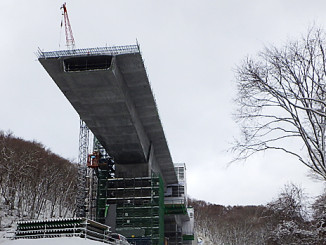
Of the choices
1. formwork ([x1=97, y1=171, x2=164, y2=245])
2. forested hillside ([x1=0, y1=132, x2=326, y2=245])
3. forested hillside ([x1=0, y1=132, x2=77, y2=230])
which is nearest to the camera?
forested hillside ([x1=0, y1=132, x2=326, y2=245])

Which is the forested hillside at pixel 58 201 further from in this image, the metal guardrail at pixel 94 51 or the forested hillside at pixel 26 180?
the metal guardrail at pixel 94 51

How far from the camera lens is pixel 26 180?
4881cm

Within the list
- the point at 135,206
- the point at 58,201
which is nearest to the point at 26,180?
the point at 58,201

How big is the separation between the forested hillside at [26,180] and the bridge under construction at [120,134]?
4268 millimetres

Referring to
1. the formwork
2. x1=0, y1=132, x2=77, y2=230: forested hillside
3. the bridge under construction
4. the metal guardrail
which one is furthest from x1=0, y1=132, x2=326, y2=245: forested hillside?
the metal guardrail

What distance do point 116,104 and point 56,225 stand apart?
1433 cm

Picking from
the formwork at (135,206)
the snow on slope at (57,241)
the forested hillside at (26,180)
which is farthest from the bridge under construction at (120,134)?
the snow on slope at (57,241)

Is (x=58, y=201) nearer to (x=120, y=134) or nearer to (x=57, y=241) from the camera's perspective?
(x=120, y=134)

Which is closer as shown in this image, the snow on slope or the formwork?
the snow on slope

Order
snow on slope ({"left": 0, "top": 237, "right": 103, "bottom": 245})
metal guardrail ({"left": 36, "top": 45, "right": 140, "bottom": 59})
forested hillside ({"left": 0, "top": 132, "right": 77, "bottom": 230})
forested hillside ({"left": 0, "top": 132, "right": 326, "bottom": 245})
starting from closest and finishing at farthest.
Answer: snow on slope ({"left": 0, "top": 237, "right": 103, "bottom": 245}) → metal guardrail ({"left": 36, "top": 45, "right": 140, "bottom": 59}) → forested hillside ({"left": 0, "top": 132, "right": 326, "bottom": 245}) → forested hillside ({"left": 0, "top": 132, "right": 77, "bottom": 230})

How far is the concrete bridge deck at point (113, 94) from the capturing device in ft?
93.1

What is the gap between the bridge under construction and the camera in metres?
28.6

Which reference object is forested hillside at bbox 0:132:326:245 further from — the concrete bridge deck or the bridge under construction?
the concrete bridge deck

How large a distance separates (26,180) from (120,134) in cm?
2032
